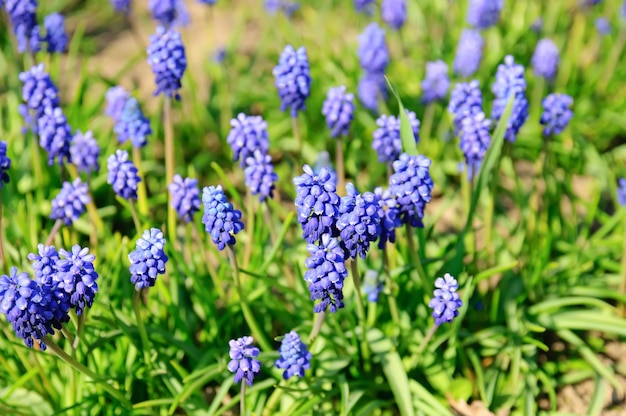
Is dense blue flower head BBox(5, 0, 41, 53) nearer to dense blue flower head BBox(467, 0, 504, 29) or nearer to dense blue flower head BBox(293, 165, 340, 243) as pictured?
dense blue flower head BBox(293, 165, 340, 243)

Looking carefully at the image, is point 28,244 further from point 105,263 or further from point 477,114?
point 477,114

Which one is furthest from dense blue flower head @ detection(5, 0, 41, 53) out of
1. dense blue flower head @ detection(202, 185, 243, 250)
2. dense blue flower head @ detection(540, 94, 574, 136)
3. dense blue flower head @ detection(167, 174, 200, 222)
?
dense blue flower head @ detection(540, 94, 574, 136)

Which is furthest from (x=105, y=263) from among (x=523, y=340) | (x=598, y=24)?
(x=598, y=24)

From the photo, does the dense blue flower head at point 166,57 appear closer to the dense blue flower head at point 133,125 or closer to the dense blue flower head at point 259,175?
the dense blue flower head at point 133,125

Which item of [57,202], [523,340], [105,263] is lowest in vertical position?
[523,340]

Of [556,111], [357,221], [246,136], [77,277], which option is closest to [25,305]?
[77,277]

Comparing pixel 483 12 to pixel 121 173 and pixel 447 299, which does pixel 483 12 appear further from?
pixel 121 173

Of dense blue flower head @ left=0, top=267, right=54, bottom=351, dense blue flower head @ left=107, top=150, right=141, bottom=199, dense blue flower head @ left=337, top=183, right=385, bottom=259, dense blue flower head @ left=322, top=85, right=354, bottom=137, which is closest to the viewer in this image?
dense blue flower head @ left=0, top=267, right=54, bottom=351
